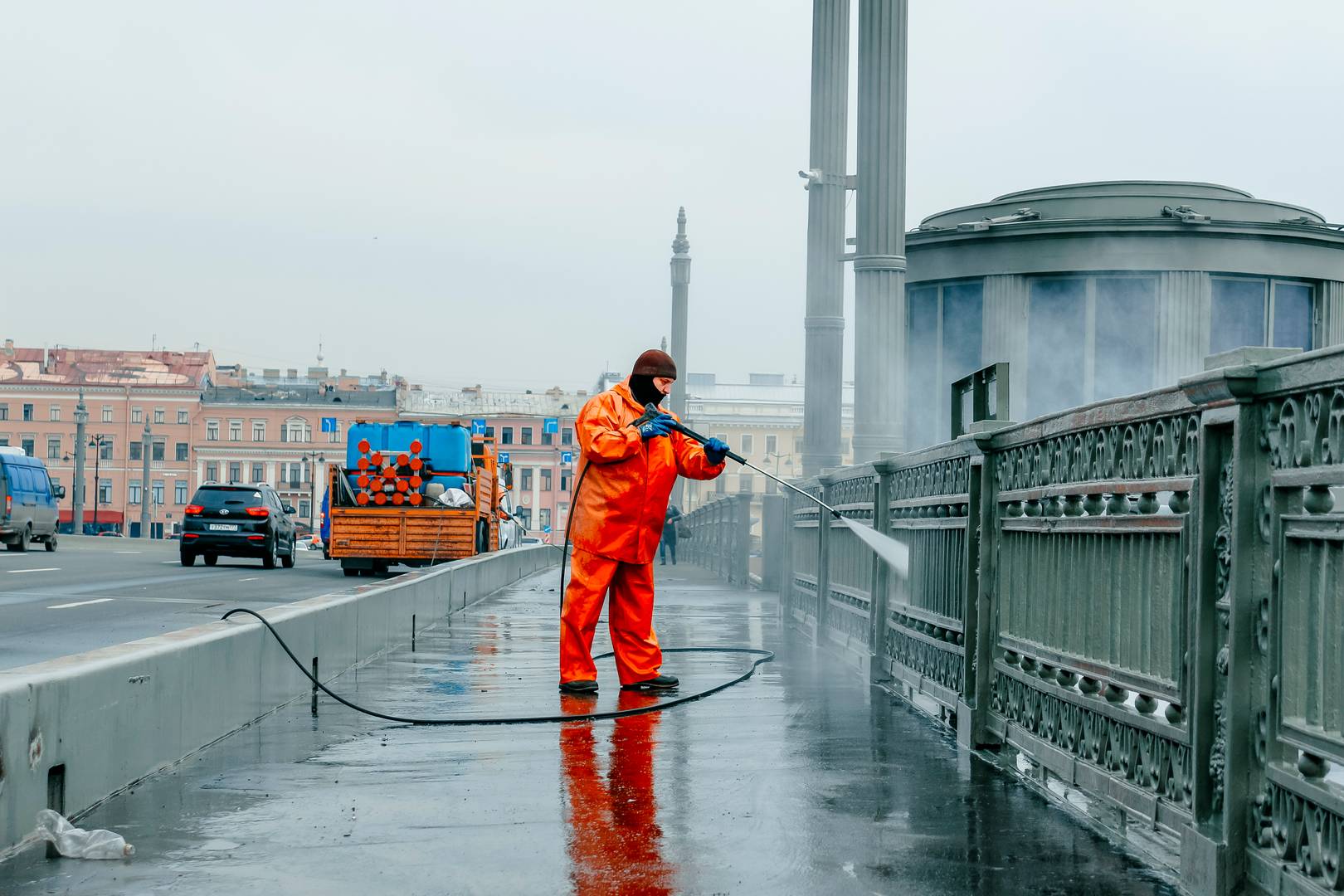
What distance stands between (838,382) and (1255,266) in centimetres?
717

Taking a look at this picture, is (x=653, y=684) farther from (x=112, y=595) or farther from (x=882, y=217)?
(x=112, y=595)

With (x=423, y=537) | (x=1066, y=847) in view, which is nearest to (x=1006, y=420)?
(x=1066, y=847)

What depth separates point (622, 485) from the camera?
8.56m

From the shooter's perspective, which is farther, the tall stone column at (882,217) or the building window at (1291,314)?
the building window at (1291,314)

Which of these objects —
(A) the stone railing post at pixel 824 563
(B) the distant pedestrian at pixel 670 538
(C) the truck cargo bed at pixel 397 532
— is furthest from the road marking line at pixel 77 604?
(B) the distant pedestrian at pixel 670 538

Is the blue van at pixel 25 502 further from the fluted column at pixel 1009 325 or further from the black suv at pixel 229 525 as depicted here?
the fluted column at pixel 1009 325

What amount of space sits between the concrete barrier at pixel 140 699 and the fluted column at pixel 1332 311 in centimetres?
1639

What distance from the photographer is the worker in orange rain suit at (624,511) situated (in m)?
8.52

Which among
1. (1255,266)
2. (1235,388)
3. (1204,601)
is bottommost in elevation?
(1204,601)

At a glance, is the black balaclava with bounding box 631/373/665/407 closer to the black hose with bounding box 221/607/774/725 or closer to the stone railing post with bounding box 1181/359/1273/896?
the black hose with bounding box 221/607/774/725

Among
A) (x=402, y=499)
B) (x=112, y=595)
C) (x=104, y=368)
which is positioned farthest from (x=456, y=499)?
(x=104, y=368)

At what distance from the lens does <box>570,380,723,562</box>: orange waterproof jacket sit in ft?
28.0

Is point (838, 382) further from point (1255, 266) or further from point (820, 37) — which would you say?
point (1255, 266)

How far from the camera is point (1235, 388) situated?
4055 mm
